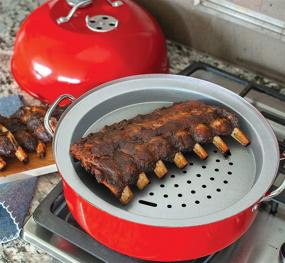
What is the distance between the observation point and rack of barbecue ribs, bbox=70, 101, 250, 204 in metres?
0.70

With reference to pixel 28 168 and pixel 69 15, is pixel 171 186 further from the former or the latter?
pixel 69 15

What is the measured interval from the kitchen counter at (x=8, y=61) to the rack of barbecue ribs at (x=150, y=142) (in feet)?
0.58

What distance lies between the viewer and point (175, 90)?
83cm

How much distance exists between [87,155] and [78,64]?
288mm

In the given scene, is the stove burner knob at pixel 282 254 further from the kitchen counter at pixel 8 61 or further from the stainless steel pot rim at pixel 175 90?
the kitchen counter at pixel 8 61

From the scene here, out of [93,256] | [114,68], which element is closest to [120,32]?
[114,68]

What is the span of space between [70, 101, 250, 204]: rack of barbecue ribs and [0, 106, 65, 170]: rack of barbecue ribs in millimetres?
155

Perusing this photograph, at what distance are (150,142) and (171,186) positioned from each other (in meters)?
0.07

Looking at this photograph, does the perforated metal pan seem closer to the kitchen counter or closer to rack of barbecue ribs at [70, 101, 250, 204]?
rack of barbecue ribs at [70, 101, 250, 204]

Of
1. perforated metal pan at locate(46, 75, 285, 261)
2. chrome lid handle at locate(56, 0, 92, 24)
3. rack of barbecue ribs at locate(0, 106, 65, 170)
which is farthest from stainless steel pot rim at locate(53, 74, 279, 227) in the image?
chrome lid handle at locate(56, 0, 92, 24)

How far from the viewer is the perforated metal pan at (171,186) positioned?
0.64 metres

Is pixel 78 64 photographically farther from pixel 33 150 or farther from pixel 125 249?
pixel 125 249

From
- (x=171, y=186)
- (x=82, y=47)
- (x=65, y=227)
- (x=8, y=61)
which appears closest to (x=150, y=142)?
(x=171, y=186)

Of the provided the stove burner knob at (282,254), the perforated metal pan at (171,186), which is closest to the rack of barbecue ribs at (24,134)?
the perforated metal pan at (171,186)
